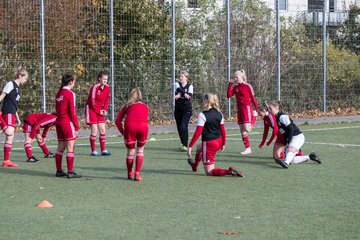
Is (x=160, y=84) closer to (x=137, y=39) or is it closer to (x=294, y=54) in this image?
(x=137, y=39)

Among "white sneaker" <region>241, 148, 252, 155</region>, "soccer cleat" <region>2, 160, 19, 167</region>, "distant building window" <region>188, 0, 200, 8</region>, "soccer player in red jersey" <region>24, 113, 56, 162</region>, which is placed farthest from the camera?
"distant building window" <region>188, 0, 200, 8</region>

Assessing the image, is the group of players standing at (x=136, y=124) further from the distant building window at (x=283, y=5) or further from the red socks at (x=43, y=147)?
the distant building window at (x=283, y=5)

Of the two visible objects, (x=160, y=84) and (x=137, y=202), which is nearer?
(x=137, y=202)

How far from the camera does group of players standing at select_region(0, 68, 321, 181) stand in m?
12.8

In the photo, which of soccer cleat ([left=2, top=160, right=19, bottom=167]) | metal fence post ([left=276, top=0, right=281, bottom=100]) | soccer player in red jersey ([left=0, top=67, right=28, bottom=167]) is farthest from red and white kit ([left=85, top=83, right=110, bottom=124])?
metal fence post ([left=276, top=0, right=281, bottom=100])

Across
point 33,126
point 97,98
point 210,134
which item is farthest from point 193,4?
point 210,134

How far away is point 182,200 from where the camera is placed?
34.6 feet

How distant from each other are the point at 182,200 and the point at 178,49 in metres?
15.5

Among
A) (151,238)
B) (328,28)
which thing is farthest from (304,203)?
(328,28)

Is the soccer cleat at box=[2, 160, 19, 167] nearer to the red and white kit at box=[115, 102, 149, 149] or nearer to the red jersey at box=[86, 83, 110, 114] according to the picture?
the red jersey at box=[86, 83, 110, 114]

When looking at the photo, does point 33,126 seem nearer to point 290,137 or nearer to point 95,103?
point 95,103

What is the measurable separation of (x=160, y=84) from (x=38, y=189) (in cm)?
1356

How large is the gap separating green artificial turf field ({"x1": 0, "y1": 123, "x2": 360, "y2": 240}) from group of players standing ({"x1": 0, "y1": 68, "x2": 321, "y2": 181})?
30 centimetres

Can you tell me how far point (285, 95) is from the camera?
90.8 ft
